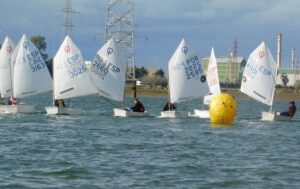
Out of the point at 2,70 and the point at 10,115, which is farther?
the point at 2,70

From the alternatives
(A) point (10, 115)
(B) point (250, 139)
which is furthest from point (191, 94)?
(B) point (250, 139)

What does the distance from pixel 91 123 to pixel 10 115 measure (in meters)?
6.14

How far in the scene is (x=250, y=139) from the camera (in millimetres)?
33562

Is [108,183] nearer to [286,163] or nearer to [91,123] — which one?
[286,163]

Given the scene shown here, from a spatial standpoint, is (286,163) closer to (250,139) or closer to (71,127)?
(250,139)

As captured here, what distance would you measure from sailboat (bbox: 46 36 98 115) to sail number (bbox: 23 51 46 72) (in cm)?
118

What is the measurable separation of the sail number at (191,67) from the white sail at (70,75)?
532 cm

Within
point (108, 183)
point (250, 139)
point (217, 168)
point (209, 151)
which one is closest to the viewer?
point (108, 183)

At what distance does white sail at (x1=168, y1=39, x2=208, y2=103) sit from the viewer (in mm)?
46625

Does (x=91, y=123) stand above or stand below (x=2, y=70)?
below

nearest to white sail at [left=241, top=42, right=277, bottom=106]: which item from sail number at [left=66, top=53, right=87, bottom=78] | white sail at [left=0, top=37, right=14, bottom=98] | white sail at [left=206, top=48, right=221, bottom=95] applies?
white sail at [left=206, top=48, right=221, bottom=95]

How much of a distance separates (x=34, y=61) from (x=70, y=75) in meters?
2.69

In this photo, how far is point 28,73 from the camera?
1868 inches

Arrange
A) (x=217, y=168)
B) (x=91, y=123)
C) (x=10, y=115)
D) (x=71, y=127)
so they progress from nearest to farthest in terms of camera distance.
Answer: (x=217, y=168)
(x=71, y=127)
(x=91, y=123)
(x=10, y=115)
